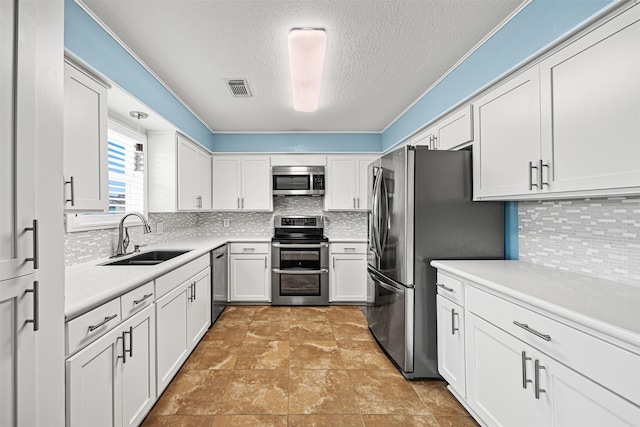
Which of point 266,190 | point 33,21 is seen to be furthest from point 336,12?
point 266,190

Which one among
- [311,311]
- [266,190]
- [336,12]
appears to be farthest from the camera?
[266,190]

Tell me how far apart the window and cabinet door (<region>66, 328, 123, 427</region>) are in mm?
1175

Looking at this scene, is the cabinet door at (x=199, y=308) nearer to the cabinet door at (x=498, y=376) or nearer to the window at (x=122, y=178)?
the window at (x=122, y=178)

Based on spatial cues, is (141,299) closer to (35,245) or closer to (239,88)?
(35,245)

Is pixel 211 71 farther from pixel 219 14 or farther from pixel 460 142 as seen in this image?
pixel 460 142

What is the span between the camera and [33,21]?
900 mm

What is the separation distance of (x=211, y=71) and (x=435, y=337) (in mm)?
2722

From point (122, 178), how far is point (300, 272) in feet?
7.43

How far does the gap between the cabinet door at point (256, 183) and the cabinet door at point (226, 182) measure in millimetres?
84

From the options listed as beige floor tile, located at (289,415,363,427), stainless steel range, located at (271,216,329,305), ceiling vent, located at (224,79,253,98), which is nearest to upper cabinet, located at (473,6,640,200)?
beige floor tile, located at (289,415,363,427)

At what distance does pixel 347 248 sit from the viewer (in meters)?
3.93

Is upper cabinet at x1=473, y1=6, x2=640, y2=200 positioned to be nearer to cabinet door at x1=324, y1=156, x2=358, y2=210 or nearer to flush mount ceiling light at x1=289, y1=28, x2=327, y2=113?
flush mount ceiling light at x1=289, y1=28, x2=327, y2=113

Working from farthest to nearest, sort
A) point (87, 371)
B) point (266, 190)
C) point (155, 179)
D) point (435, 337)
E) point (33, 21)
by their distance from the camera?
point (266, 190), point (155, 179), point (435, 337), point (87, 371), point (33, 21)

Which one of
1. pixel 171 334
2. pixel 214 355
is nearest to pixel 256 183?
pixel 214 355
